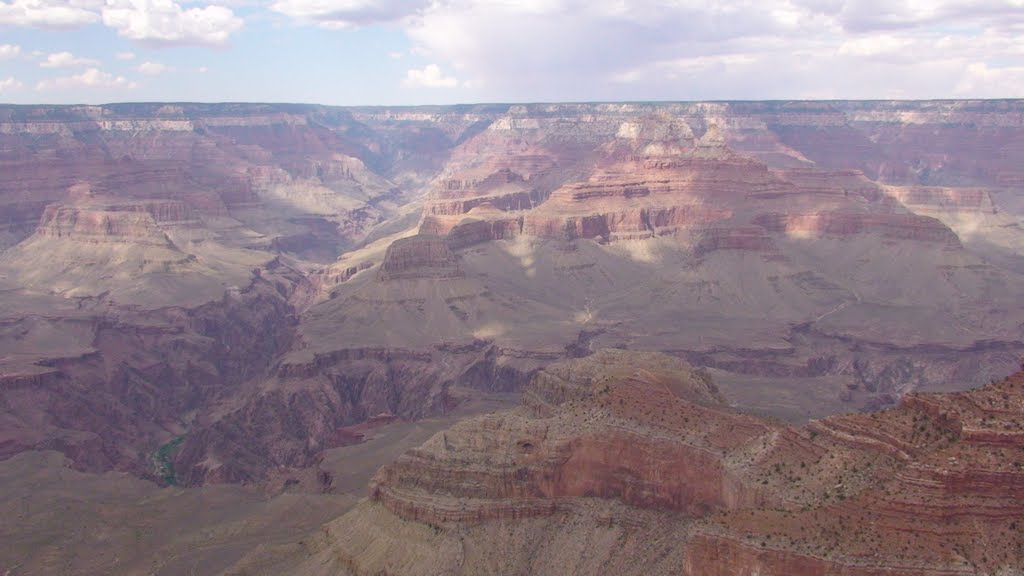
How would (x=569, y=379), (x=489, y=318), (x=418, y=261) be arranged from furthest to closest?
1. (x=418, y=261)
2. (x=489, y=318)
3. (x=569, y=379)

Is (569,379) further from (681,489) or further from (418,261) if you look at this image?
(418,261)

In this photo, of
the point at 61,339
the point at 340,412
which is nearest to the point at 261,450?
the point at 340,412

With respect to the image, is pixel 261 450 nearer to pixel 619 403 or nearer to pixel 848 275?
pixel 619 403

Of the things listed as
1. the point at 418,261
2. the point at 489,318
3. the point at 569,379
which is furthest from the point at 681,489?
the point at 418,261

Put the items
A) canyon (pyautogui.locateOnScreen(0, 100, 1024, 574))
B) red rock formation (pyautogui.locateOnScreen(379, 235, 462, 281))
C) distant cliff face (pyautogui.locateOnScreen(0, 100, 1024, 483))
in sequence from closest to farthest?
canyon (pyautogui.locateOnScreen(0, 100, 1024, 574)) < distant cliff face (pyautogui.locateOnScreen(0, 100, 1024, 483)) < red rock formation (pyautogui.locateOnScreen(379, 235, 462, 281))

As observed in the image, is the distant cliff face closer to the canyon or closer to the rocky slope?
the canyon

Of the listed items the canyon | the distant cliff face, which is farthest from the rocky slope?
the distant cliff face

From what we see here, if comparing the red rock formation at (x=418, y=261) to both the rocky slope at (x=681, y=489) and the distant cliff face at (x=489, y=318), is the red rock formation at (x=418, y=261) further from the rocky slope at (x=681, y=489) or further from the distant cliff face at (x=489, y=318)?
the rocky slope at (x=681, y=489)
